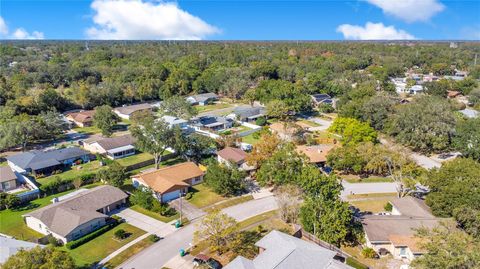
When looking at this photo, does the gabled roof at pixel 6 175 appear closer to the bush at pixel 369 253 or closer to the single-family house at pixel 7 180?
the single-family house at pixel 7 180

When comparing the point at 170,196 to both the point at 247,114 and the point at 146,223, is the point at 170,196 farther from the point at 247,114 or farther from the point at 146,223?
the point at 247,114

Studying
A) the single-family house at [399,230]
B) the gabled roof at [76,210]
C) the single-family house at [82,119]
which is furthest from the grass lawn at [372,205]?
the single-family house at [82,119]

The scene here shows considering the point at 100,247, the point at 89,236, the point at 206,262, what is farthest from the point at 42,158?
the point at 206,262

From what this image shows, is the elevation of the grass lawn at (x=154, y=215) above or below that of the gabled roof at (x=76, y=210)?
→ below

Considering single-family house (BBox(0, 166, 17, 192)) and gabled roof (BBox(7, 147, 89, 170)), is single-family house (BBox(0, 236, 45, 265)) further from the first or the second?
gabled roof (BBox(7, 147, 89, 170))

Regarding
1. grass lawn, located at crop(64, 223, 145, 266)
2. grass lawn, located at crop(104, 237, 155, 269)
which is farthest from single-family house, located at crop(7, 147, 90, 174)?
grass lawn, located at crop(104, 237, 155, 269)

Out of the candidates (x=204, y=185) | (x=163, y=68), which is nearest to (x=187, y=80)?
(x=163, y=68)
